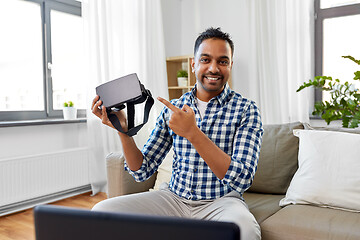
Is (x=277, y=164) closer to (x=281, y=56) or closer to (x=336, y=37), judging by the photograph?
(x=281, y=56)

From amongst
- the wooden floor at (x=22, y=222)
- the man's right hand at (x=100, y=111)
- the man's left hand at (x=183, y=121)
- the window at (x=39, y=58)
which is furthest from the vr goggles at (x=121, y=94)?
the window at (x=39, y=58)

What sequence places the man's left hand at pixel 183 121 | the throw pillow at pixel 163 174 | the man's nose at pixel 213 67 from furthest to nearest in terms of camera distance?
the throw pillow at pixel 163 174 → the man's nose at pixel 213 67 → the man's left hand at pixel 183 121

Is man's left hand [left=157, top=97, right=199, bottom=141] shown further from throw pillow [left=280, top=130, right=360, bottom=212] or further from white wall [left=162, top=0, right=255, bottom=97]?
white wall [left=162, top=0, right=255, bottom=97]

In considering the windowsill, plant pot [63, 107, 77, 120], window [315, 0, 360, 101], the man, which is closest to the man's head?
the man

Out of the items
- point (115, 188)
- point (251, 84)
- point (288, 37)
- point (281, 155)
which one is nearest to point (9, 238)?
point (115, 188)

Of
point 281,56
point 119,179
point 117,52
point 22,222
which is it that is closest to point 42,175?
point 22,222

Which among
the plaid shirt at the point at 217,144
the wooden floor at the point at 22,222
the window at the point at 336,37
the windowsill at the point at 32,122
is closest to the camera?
the plaid shirt at the point at 217,144

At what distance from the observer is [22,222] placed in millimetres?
2449

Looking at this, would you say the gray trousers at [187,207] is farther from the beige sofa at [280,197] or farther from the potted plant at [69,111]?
the potted plant at [69,111]

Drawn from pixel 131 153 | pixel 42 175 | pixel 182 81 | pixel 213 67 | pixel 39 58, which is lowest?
pixel 42 175

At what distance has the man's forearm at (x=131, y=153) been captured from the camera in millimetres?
1291

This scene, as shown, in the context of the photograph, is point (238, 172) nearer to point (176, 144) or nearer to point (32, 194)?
point (176, 144)

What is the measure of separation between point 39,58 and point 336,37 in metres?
2.76

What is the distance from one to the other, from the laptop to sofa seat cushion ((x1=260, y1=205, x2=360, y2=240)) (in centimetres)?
105
